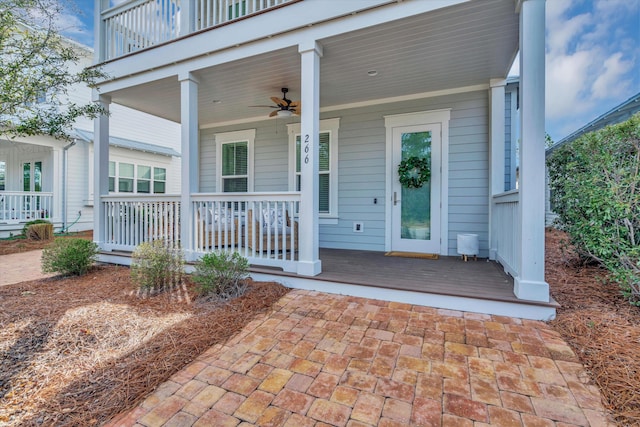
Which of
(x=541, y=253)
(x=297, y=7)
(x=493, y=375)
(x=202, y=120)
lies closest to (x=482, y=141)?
(x=541, y=253)

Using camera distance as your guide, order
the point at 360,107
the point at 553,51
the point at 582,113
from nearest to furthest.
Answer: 1. the point at 360,107
2. the point at 553,51
3. the point at 582,113

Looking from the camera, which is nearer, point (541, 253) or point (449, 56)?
point (541, 253)

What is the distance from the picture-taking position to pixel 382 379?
6.01 feet

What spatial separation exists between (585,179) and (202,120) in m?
6.78

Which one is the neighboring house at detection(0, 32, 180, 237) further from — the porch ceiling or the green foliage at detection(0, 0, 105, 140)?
the green foliage at detection(0, 0, 105, 140)

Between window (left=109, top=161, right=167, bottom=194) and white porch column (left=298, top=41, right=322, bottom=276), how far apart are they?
30.4ft

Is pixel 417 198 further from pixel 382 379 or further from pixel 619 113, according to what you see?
pixel 619 113

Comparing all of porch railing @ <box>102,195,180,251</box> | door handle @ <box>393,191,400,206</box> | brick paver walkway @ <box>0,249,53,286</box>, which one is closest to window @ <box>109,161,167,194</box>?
brick paver walkway @ <box>0,249,53,286</box>

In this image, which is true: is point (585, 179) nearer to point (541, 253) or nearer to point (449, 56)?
point (541, 253)

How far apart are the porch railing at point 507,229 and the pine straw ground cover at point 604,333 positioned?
0.48 metres

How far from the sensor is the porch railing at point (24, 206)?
8.29 m

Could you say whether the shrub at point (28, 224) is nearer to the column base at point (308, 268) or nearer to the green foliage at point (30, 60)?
the green foliage at point (30, 60)

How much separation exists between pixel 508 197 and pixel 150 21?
5.56 metres

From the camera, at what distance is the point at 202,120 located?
6871 mm
